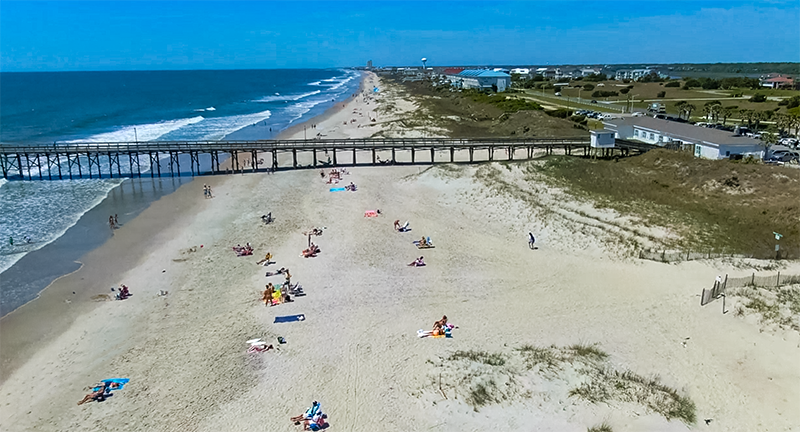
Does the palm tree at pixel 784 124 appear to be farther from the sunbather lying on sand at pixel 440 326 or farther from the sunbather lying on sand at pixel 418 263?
the sunbather lying on sand at pixel 440 326

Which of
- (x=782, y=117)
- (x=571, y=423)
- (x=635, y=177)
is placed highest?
(x=782, y=117)

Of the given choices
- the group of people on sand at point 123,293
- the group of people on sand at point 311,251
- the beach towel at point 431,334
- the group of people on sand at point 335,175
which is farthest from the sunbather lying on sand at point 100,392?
the group of people on sand at point 335,175

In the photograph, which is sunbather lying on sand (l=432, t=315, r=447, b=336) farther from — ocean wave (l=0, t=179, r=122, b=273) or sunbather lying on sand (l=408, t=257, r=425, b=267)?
ocean wave (l=0, t=179, r=122, b=273)

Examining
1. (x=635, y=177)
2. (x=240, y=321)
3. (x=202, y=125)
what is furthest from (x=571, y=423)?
(x=202, y=125)

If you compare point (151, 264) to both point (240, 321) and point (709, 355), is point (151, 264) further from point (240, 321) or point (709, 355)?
point (709, 355)

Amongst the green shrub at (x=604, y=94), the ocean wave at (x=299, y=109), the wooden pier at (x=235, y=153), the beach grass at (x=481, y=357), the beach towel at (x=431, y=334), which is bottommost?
the beach grass at (x=481, y=357)

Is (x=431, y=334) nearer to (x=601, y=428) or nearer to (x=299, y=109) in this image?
(x=601, y=428)

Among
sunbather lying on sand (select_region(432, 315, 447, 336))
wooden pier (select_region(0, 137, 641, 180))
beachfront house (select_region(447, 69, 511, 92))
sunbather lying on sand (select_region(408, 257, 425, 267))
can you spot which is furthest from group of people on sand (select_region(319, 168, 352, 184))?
beachfront house (select_region(447, 69, 511, 92))

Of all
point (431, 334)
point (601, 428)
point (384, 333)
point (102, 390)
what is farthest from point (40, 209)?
point (601, 428)
